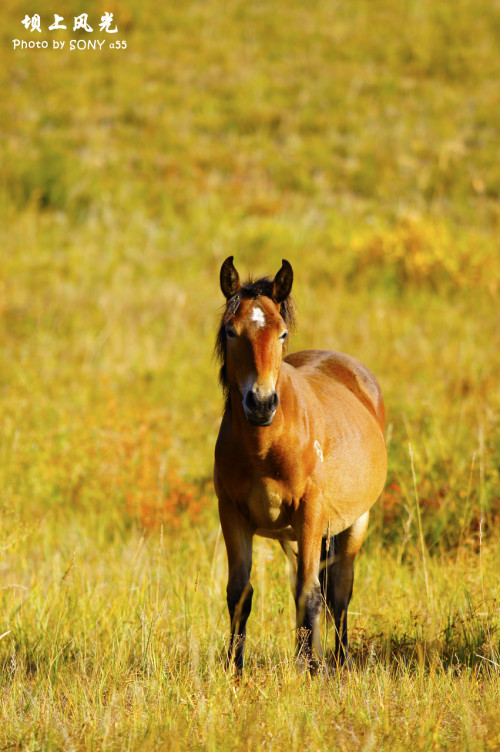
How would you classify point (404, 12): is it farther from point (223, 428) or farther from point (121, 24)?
point (223, 428)

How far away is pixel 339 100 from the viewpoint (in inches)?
819

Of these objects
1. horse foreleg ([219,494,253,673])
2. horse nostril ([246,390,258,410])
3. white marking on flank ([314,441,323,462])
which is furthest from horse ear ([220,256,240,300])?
horse foreleg ([219,494,253,673])

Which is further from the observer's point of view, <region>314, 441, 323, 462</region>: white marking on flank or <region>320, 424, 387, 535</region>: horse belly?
<region>320, 424, 387, 535</region>: horse belly

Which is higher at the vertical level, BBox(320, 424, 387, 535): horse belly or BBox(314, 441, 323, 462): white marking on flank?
BBox(314, 441, 323, 462): white marking on flank

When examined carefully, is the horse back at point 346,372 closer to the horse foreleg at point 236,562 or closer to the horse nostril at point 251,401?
the horse foreleg at point 236,562

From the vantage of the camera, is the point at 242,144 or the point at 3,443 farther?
the point at 242,144

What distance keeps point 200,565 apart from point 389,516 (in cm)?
160

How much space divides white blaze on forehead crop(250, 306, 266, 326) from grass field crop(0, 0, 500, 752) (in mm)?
1197

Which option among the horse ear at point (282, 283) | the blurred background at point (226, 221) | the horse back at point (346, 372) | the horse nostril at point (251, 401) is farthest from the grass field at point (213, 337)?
the horse ear at point (282, 283)

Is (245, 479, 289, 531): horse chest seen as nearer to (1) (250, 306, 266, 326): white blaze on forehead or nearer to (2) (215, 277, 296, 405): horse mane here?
(2) (215, 277, 296, 405): horse mane

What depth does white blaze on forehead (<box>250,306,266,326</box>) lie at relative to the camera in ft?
11.1

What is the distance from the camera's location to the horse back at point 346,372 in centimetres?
479

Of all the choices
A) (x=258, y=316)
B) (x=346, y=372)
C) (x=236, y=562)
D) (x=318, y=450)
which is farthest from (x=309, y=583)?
(x=346, y=372)

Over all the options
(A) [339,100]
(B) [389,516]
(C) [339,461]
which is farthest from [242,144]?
(C) [339,461]
